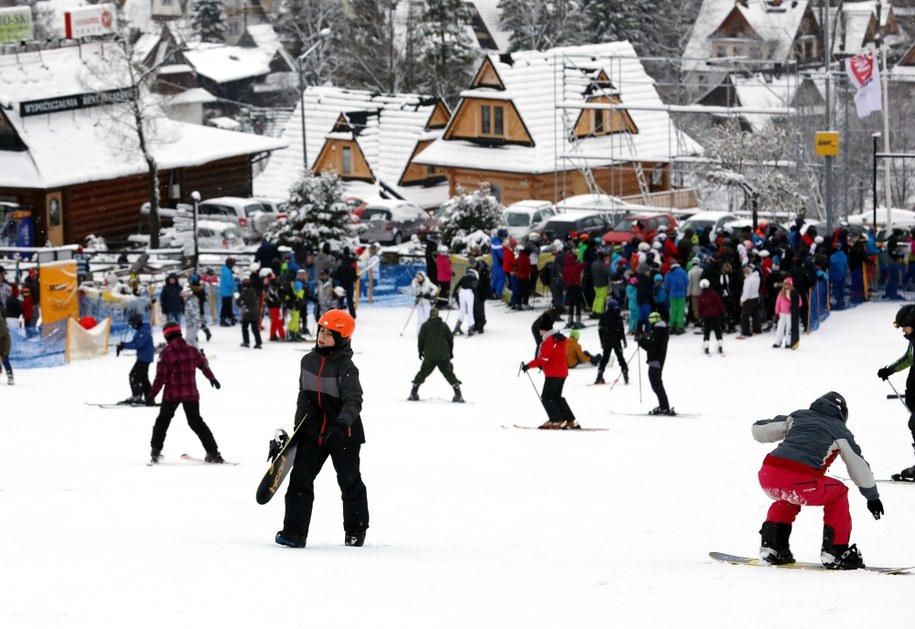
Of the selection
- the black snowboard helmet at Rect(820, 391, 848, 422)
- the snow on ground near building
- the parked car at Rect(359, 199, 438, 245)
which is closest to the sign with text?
the parked car at Rect(359, 199, 438, 245)

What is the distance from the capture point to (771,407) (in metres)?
18.7

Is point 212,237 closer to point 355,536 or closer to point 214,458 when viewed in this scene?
point 214,458

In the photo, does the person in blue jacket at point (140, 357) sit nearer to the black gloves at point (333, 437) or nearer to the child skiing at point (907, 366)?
the child skiing at point (907, 366)

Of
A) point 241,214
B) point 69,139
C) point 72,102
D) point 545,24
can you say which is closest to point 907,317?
point 241,214

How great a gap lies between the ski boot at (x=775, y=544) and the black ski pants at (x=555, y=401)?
298 inches

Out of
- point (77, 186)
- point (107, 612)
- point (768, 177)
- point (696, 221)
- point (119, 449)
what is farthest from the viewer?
point (768, 177)

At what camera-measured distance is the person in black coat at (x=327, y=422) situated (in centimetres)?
899

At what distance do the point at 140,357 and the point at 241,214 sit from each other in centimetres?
2624

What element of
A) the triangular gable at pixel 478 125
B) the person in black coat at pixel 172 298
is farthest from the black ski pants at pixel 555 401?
the triangular gable at pixel 478 125

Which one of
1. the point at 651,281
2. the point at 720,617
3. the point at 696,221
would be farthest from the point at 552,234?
the point at 720,617

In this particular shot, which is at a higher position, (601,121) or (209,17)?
(209,17)

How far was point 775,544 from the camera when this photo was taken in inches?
348

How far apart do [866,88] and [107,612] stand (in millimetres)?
27030

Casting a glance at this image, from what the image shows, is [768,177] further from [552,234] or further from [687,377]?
[687,377]
